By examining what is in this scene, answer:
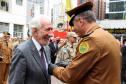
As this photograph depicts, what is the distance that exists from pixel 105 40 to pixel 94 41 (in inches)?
5.3

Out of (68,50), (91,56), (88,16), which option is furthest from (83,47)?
(68,50)

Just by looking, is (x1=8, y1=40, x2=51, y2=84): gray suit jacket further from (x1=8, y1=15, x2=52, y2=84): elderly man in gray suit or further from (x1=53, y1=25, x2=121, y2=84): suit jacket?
(x1=53, y1=25, x2=121, y2=84): suit jacket

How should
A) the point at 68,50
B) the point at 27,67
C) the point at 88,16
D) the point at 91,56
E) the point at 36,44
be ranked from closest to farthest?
1. the point at 91,56
2. the point at 88,16
3. the point at 27,67
4. the point at 36,44
5. the point at 68,50

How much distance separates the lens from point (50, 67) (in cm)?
449

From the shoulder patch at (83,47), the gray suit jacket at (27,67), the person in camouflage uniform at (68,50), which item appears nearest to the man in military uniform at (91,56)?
the shoulder patch at (83,47)

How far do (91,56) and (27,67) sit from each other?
33.9 inches

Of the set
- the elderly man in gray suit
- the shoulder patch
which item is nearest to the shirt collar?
the elderly man in gray suit

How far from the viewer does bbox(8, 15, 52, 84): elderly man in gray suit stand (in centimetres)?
441

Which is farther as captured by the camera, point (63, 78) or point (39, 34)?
point (39, 34)

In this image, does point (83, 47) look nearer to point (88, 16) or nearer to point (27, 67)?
point (88, 16)

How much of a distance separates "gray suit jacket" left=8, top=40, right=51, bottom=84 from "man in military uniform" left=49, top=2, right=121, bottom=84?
388 mm

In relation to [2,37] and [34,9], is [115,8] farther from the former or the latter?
[2,37]

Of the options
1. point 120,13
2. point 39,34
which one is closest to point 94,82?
point 39,34

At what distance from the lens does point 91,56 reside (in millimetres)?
4008
